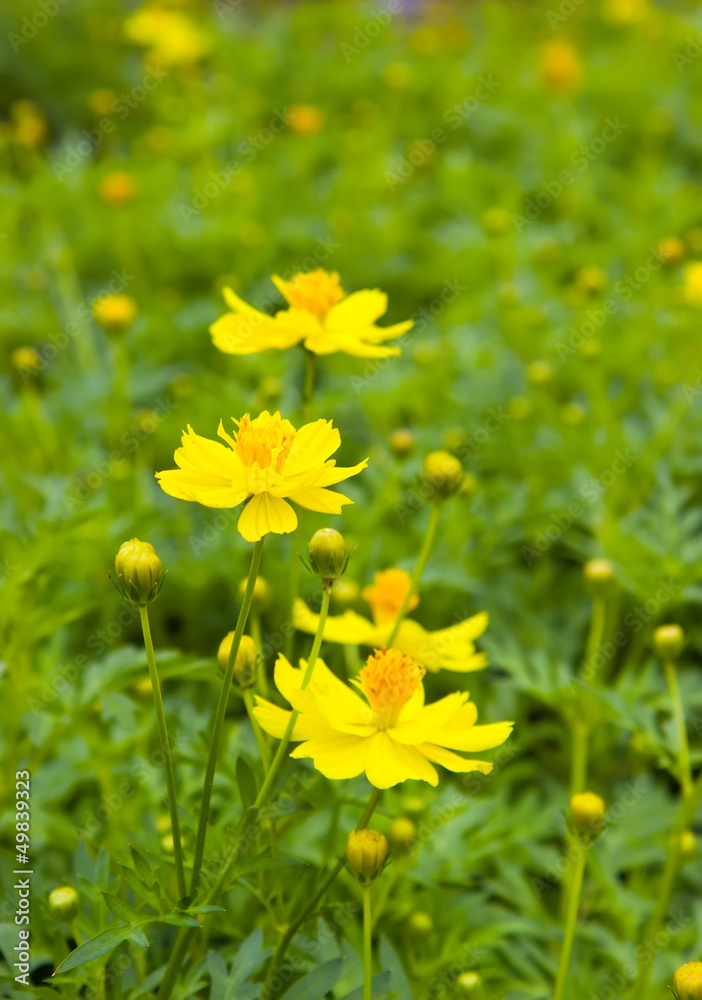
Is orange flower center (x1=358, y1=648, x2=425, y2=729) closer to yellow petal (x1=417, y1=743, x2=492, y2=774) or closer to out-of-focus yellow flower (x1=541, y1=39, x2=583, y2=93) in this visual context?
yellow petal (x1=417, y1=743, x2=492, y2=774)

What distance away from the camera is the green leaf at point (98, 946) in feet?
2.67

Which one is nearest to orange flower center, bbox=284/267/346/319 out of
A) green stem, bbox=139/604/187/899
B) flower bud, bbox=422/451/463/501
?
flower bud, bbox=422/451/463/501

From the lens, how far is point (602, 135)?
3.72 meters

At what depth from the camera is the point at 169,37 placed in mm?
4133

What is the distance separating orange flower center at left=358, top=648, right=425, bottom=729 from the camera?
0.90 metres

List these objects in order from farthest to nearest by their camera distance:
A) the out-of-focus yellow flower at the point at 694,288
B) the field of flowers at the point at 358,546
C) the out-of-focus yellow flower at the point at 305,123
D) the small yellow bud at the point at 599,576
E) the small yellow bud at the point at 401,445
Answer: the out-of-focus yellow flower at the point at 305,123 < the out-of-focus yellow flower at the point at 694,288 < the small yellow bud at the point at 401,445 < the small yellow bud at the point at 599,576 < the field of flowers at the point at 358,546

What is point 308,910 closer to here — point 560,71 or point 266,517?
point 266,517

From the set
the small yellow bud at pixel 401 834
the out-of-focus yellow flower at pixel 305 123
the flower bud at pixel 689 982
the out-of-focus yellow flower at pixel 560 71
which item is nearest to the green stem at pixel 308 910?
the small yellow bud at pixel 401 834

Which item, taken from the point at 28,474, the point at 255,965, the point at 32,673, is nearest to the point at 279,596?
the point at 32,673

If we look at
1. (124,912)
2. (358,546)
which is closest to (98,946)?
(124,912)

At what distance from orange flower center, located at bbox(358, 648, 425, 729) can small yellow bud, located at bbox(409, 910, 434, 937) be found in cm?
43

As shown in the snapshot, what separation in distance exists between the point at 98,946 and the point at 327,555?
391 millimetres

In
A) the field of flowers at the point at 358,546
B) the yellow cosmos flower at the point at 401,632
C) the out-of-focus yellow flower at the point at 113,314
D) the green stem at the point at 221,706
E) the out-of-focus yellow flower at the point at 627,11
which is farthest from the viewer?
the out-of-focus yellow flower at the point at 627,11

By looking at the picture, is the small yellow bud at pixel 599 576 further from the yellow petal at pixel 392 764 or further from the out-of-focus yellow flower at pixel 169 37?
the out-of-focus yellow flower at pixel 169 37
